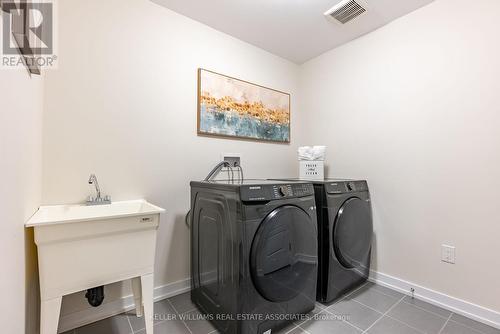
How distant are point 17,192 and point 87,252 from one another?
1.30 feet

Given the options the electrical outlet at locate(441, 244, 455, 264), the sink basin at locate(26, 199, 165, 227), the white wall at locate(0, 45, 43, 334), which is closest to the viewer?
the white wall at locate(0, 45, 43, 334)

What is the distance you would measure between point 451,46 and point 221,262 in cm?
222

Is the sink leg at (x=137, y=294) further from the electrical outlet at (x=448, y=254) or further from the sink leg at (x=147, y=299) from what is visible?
the electrical outlet at (x=448, y=254)

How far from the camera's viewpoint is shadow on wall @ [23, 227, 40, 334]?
38.0 inches

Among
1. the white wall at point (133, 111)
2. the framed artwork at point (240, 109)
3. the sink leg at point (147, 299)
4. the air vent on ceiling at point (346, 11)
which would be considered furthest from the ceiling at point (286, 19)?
the sink leg at point (147, 299)

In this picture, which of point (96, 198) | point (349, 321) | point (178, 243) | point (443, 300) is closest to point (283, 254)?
point (349, 321)

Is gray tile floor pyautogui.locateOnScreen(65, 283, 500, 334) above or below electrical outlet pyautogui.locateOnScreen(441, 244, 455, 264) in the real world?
below

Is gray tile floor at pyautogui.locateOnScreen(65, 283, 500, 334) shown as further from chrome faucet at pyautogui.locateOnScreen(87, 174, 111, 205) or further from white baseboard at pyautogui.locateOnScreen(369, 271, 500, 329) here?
chrome faucet at pyautogui.locateOnScreen(87, 174, 111, 205)

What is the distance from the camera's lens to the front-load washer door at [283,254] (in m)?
1.20

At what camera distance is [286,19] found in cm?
194

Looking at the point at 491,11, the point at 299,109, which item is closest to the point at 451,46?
the point at 491,11

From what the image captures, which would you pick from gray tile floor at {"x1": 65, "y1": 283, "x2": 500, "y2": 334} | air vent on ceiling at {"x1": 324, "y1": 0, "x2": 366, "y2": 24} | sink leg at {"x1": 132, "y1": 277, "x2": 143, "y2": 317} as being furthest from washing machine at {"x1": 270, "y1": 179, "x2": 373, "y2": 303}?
air vent on ceiling at {"x1": 324, "y1": 0, "x2": 366, "y2": 24}

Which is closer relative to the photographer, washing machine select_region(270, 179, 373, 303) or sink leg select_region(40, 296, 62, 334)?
sink leg select_region(40, 296, 62, 334)

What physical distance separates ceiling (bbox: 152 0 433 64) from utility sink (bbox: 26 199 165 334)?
166cm
